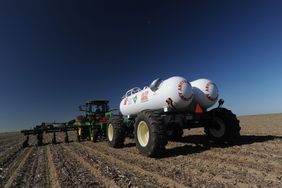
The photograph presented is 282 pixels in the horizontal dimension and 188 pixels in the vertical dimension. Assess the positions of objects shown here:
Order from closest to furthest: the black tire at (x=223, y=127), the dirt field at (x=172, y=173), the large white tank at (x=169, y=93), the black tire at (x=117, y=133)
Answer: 1. the dirt field at (x=172, y=173)
2. the large white tank at (x=169, y=93)
3. the black tire at (x=223, y=127)
4. the black tire at (x=117, y=133)

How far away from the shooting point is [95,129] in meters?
13.8

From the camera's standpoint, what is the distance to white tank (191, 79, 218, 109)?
7.93 m

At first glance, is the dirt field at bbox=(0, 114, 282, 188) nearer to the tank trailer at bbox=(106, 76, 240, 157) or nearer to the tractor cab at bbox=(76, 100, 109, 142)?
the tank trailer at bbox=(106, 76, 240, 157)

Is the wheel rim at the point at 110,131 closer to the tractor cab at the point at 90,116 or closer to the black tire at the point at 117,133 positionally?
the black tire at the point at 117,133

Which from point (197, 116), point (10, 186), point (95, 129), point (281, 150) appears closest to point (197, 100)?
point (197, 116)

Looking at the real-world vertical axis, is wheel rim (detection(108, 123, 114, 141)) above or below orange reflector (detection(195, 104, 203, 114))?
below

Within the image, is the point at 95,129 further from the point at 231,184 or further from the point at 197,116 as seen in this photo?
the point at 231,184

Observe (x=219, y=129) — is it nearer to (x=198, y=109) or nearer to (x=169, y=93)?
(x=198, y=109)

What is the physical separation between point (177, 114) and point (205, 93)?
157 centimetres

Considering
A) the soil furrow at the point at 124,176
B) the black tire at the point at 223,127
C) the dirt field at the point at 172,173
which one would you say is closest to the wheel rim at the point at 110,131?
the dirt field at the point at 172,173

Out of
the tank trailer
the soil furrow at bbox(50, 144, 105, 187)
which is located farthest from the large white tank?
the soil furrow at bbox(50, 144, 105, 187)

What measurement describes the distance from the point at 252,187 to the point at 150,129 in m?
3.31

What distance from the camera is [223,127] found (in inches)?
317

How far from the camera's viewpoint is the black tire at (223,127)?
769cm
